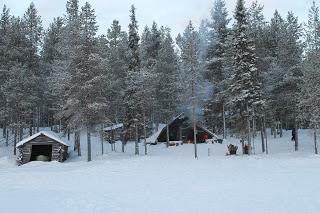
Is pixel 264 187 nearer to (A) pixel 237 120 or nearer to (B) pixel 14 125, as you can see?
(A) pixel 237 120

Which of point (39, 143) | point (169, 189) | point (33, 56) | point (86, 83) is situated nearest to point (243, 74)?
point (86, 83)

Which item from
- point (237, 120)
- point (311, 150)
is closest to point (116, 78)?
point (237, 120)

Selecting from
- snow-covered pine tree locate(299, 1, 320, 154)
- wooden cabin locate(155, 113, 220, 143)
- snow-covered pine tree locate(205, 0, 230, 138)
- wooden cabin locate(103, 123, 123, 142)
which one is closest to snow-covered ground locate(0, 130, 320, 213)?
snow-covered pine tree locate(299, 1, 320, 154)

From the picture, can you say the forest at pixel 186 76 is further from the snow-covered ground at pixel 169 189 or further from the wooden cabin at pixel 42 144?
the snow-covered ground at pixel 169 189

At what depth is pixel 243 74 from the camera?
4016cm

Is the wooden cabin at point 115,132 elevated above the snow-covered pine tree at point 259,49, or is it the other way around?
the snow-covered pine tree at point 259,49

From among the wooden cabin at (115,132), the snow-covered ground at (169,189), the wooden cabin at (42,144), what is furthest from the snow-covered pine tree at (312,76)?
the wooden cabin at (115,132)

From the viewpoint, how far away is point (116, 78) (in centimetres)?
5422

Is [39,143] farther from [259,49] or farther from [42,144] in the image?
[259,49]

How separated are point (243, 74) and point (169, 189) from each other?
76.8 feet

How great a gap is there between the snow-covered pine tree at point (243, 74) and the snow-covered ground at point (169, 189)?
9078 mm

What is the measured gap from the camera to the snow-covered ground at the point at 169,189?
1533cm

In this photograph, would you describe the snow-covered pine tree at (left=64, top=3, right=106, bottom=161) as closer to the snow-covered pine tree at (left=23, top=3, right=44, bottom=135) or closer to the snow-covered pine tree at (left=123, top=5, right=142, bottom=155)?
the snow-covered pine tree at (left=123, top=5, right=142, bottom=155)

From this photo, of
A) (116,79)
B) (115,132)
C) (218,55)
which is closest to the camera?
(218,55)
